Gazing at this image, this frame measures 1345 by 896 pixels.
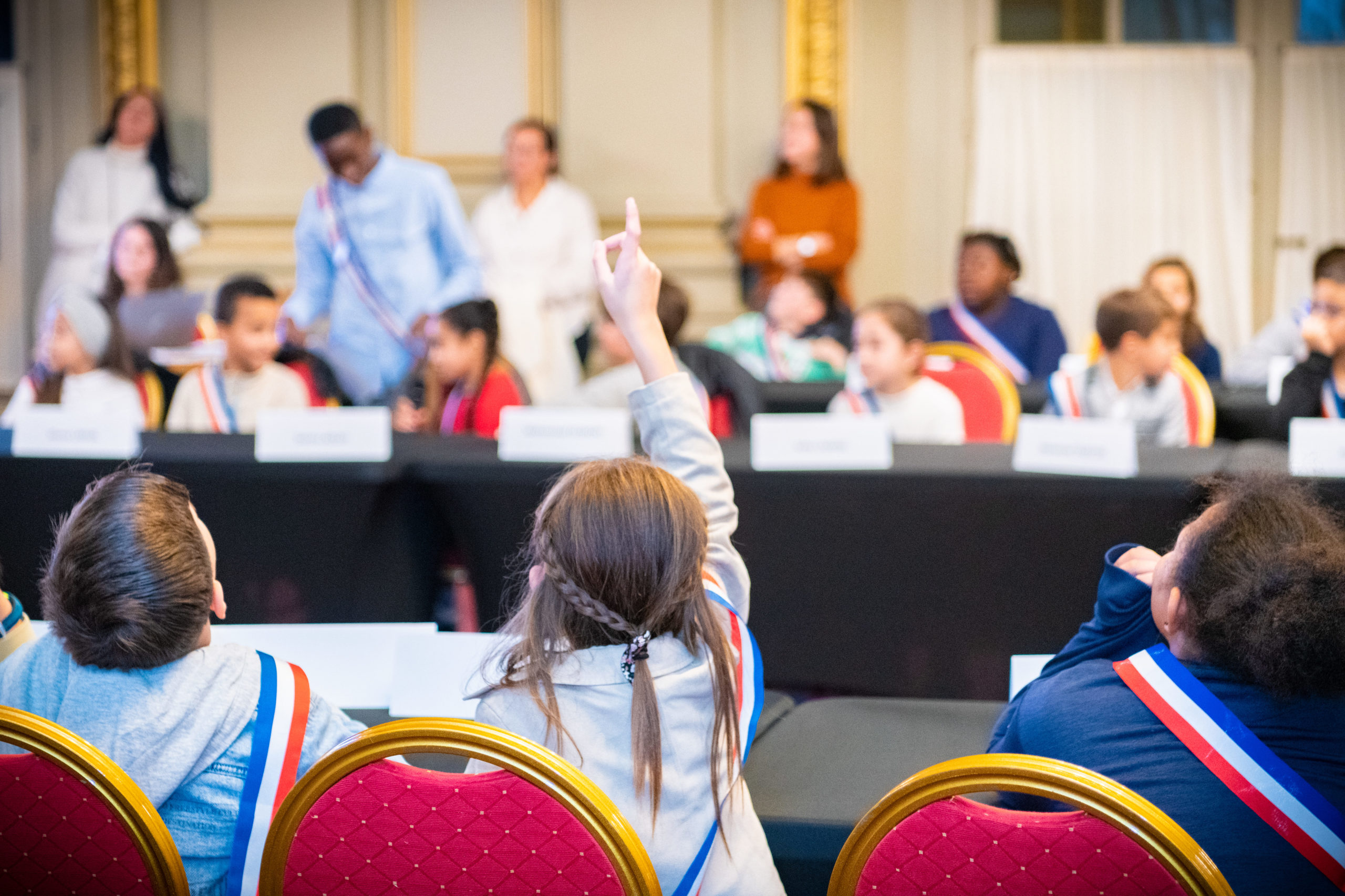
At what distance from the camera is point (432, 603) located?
2561mm

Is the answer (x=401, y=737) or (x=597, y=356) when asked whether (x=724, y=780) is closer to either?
(x=401, y=737)

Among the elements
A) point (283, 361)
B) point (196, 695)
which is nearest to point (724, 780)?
point (196, 695)

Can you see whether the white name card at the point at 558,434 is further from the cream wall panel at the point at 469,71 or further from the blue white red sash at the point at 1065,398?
the cream wall panel at the point at 469,71

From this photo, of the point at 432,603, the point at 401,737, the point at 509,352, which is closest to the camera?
the point at 401,737

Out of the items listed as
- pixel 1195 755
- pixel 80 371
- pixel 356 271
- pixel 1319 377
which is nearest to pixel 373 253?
pixel 356 271

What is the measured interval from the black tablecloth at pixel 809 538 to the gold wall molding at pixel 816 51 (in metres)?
3.66

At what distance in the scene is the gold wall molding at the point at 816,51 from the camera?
562 centimetres

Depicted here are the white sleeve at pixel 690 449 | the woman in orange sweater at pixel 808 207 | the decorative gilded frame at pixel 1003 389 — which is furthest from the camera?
the woman in orange sweater at pixel 808 207

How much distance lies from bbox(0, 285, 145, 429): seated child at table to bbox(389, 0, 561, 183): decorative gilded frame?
2746 mm

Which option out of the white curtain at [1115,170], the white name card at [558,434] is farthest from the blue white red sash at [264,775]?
the white curtain at [1115,170]

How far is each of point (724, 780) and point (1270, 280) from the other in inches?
223

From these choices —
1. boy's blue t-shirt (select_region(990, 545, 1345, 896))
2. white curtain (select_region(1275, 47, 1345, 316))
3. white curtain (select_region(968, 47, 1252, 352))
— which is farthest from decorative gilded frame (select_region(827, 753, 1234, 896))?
white curtain (select_region(1275, 47, 1345, 316))

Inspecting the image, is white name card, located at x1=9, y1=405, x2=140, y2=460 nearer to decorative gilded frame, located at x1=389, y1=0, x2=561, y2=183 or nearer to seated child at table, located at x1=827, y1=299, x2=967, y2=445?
seated child at table, located at x1=827, y1=299, x2=967, y2=445

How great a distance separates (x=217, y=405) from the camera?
3.16 metres
